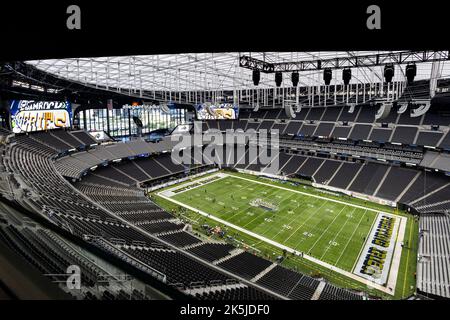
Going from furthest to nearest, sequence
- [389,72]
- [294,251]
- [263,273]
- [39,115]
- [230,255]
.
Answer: [39,115]
[294,251]
[230,255]
[263,273]
[389,72]

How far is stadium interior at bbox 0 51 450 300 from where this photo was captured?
15352mm

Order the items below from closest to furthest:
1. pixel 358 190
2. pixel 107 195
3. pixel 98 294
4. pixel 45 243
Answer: pixel 98 294
pixel 45 243
pixel 107 195
pixel 358 190

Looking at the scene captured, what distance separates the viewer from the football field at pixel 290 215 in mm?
26172

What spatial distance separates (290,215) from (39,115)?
3429 centimetres

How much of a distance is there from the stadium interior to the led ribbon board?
0.59ft

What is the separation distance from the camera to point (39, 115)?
4069 centimetres

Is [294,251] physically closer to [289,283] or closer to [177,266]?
[289,283]

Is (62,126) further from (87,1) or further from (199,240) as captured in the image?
(87,1)

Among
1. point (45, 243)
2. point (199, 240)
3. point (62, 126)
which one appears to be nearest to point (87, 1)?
point (45, 243)

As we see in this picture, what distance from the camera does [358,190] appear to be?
39.4 metres

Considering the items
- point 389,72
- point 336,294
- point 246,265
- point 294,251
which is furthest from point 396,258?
point 389,72

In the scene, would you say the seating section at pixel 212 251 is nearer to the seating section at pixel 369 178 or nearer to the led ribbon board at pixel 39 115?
the seating section at pixel 369 178
